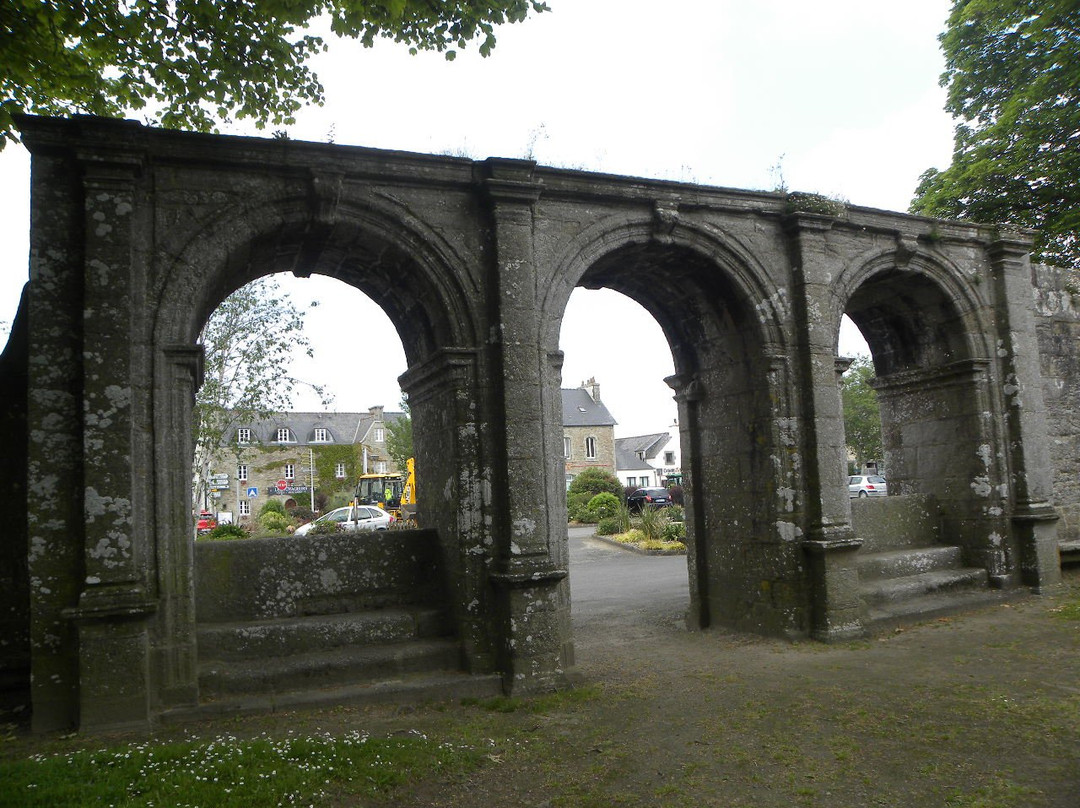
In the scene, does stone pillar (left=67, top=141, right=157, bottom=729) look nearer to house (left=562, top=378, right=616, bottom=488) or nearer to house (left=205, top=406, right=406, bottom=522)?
house (left=205, top=406, right=406, bottom=522)

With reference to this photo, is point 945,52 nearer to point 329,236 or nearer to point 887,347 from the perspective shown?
point 887,347

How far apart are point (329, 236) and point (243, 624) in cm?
299

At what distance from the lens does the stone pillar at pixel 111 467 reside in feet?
15.1

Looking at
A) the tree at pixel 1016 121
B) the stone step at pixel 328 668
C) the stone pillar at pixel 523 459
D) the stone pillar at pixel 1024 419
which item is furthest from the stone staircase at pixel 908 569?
the tree at pixel 1016 121

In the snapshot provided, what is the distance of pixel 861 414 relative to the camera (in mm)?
41438

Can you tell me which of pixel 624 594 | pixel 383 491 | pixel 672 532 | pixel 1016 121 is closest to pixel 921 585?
pixel 624 594

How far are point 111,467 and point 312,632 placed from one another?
1847 millimetres

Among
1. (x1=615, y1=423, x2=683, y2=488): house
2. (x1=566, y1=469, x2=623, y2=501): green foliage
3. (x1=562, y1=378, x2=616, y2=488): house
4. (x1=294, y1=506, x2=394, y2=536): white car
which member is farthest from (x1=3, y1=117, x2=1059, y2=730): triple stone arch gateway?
(x1=615, y1=423, x2=683, y2=488): house

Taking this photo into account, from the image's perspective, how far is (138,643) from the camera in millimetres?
4699

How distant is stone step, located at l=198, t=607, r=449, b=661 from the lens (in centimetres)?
535

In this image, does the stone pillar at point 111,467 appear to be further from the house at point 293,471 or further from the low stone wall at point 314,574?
the house at point 293,471

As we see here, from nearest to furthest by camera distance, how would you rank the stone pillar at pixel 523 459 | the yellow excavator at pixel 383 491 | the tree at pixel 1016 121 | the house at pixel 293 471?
the stone pillar at pixel 523 459, the tree at pixel 1016 121, the yellow excavator at pixel 383 491, the house at pixel 293 471

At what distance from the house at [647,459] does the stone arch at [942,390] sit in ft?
135

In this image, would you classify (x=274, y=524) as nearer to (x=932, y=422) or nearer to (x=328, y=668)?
(x=328, y=668)
